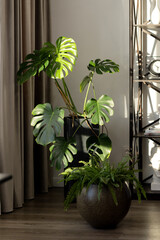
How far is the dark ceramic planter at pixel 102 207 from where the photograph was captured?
9.93 feet

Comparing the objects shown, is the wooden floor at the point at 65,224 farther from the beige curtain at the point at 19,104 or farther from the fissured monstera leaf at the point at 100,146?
the fissured monstera leaf at the point at 100,146

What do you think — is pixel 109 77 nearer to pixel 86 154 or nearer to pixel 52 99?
pixel 52 99

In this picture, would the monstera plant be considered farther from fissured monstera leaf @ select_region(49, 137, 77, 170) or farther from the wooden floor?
the wooden floor

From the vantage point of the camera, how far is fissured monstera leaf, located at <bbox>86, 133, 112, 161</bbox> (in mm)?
3594

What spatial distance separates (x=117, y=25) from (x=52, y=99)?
0.98 metres

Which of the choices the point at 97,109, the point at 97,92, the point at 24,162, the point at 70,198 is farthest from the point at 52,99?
the point at 70,198

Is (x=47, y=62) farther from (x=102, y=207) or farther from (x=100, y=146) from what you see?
(x=102, y=207)

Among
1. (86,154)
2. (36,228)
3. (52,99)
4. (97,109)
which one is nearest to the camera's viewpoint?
(36,228)

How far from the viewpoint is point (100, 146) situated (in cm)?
362

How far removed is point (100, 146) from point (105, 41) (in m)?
1.25

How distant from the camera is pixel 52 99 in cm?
451

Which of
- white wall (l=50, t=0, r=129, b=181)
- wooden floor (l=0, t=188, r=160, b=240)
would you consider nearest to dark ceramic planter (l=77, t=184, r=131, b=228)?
wooden floor (l=0, t=188, r=160, b=240)

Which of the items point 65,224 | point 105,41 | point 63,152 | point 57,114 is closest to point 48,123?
point 57,114

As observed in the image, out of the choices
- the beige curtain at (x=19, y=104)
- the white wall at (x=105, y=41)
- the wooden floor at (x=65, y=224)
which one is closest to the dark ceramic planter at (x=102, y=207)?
the wooden floor at (x=65, y=224)
